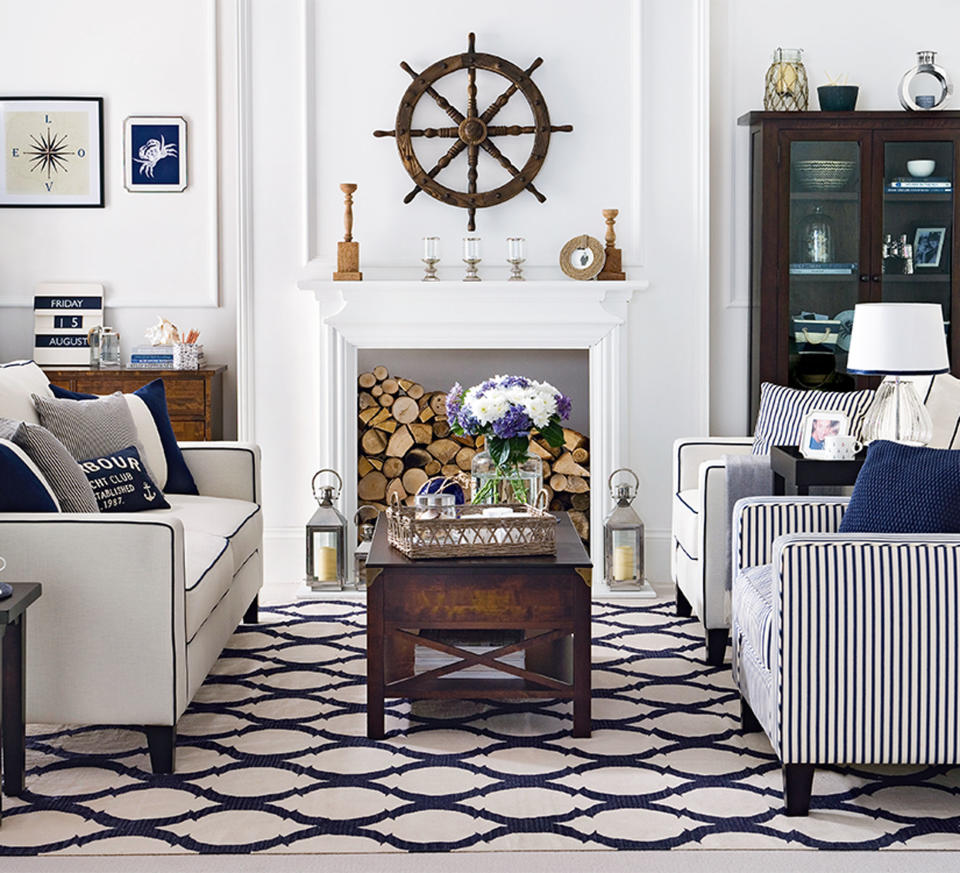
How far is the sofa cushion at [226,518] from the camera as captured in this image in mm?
3807

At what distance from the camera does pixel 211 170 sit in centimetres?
532

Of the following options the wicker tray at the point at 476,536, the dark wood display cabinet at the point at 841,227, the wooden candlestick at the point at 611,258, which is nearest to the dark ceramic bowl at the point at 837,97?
the dark wood display cabinet at the point at 841,227

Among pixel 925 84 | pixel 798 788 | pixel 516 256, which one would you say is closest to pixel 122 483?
pixel 516 256

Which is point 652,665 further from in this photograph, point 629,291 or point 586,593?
point 629,291

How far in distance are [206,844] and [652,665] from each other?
174cm

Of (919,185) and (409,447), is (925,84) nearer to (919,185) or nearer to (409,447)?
(919,185)

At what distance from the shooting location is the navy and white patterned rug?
8.50 ft

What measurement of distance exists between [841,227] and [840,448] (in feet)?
5.09

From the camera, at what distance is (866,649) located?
260cm

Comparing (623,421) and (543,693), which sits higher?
(623,421)

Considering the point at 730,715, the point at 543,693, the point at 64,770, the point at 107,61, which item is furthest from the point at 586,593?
the point at 107,61

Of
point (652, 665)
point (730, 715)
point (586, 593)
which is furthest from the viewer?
point (652, 665)

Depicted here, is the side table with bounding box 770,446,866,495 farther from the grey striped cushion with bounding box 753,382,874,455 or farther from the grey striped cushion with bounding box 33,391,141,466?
the grey striped cushion with bounding box 33,391,141,466

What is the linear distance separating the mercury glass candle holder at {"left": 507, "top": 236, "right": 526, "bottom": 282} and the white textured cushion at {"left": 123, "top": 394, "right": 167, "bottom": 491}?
1.57 meters
